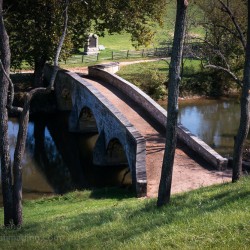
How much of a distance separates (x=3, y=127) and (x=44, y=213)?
4.21 m

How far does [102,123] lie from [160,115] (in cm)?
326

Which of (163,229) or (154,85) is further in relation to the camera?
(154,85)

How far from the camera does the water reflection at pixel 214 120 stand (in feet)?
88.6

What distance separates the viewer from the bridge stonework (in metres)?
17.9

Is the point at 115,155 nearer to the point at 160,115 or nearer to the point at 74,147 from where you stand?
the point at 160,115

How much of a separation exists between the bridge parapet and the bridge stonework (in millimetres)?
1849

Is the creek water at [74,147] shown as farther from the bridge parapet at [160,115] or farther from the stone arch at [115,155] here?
the bridge parapet at [160,115]

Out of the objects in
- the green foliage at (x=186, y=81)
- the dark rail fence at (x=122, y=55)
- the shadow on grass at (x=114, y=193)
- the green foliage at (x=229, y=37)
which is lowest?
the shadow on grass at (x=114, y=193)

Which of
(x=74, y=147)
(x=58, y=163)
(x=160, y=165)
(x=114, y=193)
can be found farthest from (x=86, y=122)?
(x=160, y=165)

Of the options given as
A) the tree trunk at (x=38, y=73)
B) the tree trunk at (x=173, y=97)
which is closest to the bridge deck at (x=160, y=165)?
the tree trunk at (x=173, y=97)

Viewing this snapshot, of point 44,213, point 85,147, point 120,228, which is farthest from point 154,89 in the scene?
point 120,228

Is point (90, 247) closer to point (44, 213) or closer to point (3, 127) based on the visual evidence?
point (3, 127)

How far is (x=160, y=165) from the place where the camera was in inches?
720

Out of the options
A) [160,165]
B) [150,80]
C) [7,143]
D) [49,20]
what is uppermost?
[49,20]
